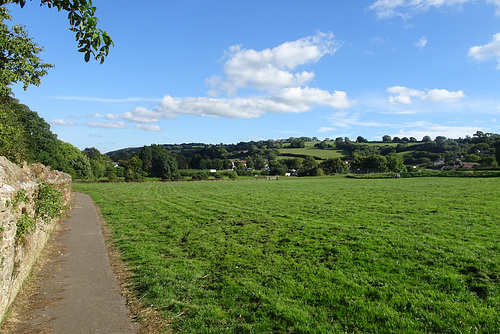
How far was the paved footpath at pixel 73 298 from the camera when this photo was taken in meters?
5.55

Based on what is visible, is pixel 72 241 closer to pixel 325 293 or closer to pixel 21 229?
pixel 21 229

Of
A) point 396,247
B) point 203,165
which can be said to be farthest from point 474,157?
point 396,247

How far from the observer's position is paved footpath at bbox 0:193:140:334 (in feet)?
18.2

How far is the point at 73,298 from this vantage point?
6.77 m

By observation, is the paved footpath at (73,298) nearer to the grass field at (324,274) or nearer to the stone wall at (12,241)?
the stone wall at (12,241)

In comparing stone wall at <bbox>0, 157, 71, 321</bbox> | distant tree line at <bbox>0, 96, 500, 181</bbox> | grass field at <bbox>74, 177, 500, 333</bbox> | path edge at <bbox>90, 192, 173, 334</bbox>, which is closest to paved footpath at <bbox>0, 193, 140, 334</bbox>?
path edge at <bbox>90, 192, 173, 334</bbox>

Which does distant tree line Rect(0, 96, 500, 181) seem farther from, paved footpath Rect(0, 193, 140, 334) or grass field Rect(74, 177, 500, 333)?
grass field Rect(74, 177, 500, 333)

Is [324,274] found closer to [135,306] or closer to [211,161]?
[135,306]

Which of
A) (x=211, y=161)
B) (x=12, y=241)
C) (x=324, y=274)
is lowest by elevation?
(x=324, y=274)

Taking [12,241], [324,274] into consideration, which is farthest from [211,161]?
[12,241]

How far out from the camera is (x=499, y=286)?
6691 millimetres

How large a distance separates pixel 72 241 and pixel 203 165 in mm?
134352

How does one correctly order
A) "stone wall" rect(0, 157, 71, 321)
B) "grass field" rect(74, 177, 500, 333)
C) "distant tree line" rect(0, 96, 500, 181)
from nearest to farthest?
1. "stone wall" rect(0, 157, 71, 321)
2. "grass field" rect(74, 177, 500, 333)
3. "distant tree line" rect(0, 96, 500, 181)

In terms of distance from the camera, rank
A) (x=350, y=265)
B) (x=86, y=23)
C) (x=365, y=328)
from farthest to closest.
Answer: (x=350, y=265)
(x=365, y=328)
(x=86, y=23)
